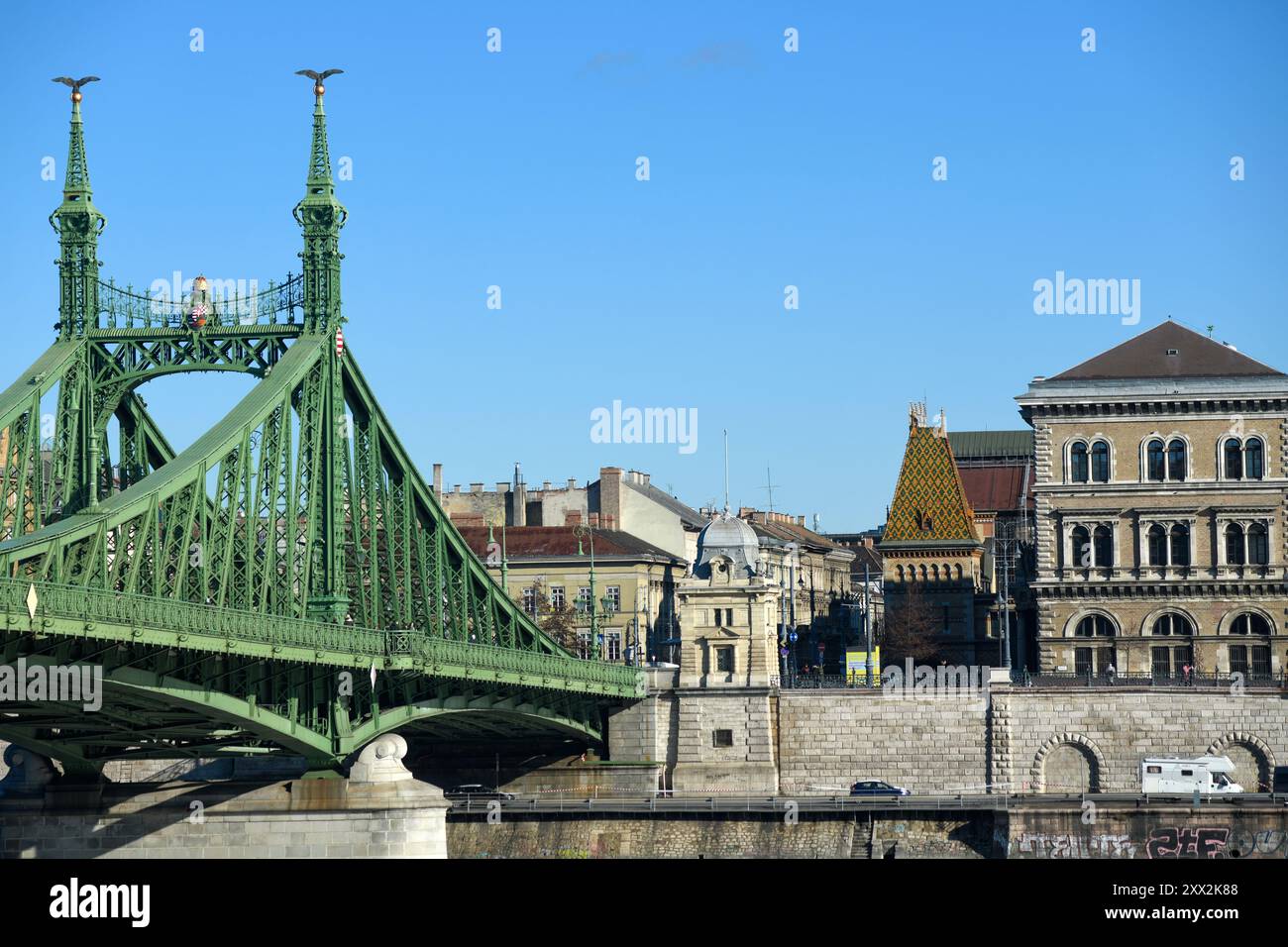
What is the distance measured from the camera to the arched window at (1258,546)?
4646 inches

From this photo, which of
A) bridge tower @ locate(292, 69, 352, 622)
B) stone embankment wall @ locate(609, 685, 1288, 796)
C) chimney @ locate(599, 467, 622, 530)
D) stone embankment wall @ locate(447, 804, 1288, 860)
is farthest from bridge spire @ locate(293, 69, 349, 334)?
chimney @ locate(599, 467, 622, 530)

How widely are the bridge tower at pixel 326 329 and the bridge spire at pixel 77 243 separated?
6.55 m

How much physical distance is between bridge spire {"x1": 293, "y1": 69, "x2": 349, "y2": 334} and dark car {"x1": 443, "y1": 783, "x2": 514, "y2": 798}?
79.3ft

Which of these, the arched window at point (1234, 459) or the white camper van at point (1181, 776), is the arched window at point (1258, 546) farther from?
the white camper van at point (1181, 776)

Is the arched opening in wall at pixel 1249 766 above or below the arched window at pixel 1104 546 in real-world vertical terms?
below

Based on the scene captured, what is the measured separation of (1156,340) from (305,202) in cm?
5125

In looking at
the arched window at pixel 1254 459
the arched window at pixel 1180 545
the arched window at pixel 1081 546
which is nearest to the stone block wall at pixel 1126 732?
the arched window at pixel 1180 545

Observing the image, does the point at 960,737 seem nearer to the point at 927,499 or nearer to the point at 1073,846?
the point at 1073,846

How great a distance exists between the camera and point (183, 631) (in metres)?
65.0

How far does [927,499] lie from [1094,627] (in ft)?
124

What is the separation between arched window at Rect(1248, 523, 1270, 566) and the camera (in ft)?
387

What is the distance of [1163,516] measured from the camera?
11931 cm

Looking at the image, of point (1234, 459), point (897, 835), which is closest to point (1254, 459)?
point (1234, 459)
